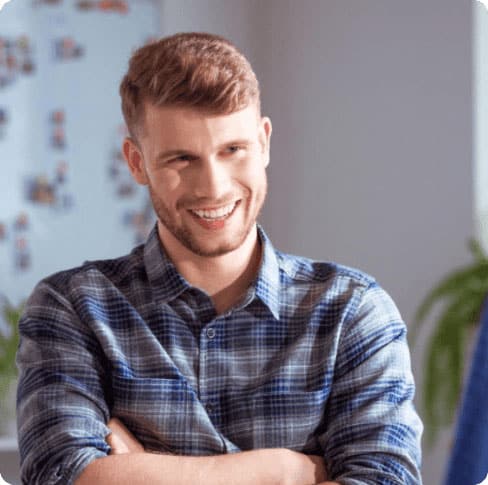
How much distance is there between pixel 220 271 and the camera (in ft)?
4.55

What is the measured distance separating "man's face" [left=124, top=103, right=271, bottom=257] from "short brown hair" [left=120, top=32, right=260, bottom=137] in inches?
0.6

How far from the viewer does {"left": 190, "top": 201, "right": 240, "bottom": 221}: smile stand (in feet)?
4.25

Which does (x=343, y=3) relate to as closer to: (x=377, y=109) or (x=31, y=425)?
(x=377, y=109)

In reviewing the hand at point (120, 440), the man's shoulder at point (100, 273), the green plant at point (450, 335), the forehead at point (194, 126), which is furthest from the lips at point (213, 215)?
the green plant at point (450, 335)

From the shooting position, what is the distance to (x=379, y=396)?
1.33 m

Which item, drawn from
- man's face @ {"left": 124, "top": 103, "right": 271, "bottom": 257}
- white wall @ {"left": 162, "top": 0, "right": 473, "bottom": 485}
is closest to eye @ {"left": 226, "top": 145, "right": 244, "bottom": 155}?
man's face @ {"left": 124, "top": 103, "right": 271, "bottom": 257}

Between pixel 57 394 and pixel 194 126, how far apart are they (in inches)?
17.6

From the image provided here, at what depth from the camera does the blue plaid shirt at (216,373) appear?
1.29 meters

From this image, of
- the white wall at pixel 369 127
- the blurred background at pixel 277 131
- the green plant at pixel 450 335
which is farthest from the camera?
the blurred background at pixel 277 131

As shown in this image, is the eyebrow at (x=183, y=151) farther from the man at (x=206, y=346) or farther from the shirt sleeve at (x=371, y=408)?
the shirt sleeve at (x=371, y=408)

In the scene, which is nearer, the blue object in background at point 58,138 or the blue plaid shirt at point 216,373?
the blue plaid shirt at point 216,373

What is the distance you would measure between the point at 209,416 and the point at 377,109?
87.1 inches

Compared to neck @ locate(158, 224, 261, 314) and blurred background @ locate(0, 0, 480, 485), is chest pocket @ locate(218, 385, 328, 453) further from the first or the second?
blurred background @ locate(0, 0, 480, 485)

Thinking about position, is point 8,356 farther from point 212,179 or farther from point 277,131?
point 212,179
